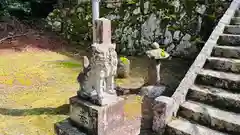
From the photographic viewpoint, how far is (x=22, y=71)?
657 cm

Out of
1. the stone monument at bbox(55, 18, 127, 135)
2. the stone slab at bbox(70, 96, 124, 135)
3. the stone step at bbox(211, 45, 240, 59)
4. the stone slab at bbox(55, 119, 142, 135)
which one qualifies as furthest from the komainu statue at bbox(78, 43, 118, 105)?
the stone step at bbox(211, 45, 240, 59)

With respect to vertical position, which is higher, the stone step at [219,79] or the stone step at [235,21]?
the stone step at [235,21]

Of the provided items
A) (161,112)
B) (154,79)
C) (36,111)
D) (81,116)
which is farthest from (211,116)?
(36,111)

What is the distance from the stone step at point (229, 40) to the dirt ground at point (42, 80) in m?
1.82

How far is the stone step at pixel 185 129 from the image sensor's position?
8.22ft

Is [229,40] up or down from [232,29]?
down

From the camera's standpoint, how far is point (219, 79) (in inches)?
117

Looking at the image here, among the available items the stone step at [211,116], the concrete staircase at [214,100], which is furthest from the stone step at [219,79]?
the stone step at [211,116]

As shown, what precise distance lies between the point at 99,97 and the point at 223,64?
1.72 meters

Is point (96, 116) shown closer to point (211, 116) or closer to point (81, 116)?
point (81, 116)

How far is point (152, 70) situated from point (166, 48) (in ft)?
7.83

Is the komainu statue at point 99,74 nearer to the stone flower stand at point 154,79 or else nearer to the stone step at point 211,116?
the stone step at point 211,116

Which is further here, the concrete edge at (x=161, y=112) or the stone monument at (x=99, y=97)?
the stone monument at (x=99, y=97)

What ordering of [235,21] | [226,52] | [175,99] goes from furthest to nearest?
1. [235,21]
2. [226,52]
3. [175,99]
